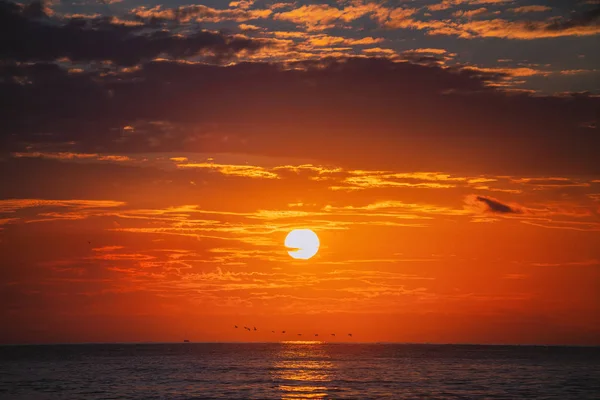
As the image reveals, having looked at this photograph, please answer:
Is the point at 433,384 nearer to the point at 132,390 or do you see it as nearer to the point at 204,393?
the point at 204,393

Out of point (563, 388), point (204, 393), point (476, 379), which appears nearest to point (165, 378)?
point (204, 393)

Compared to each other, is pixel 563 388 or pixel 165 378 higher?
pixel 165 378

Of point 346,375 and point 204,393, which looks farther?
point 346,375

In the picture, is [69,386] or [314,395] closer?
[314,395]

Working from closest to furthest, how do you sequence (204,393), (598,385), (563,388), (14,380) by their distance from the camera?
(204,393) < (563,388) < (598,385) < (14,380)

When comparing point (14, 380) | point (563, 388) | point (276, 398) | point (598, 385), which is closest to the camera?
point (276, 398)

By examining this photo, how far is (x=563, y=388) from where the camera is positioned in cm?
11088

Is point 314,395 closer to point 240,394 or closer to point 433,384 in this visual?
point 240,394

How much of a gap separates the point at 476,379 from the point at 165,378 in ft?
A: 186

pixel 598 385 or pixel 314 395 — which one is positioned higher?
pixel 598 385

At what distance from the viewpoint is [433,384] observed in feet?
385

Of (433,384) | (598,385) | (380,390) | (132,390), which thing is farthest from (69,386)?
(598,385)

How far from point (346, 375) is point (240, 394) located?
46283 millimetres

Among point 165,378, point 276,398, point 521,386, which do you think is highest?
point 165,378
